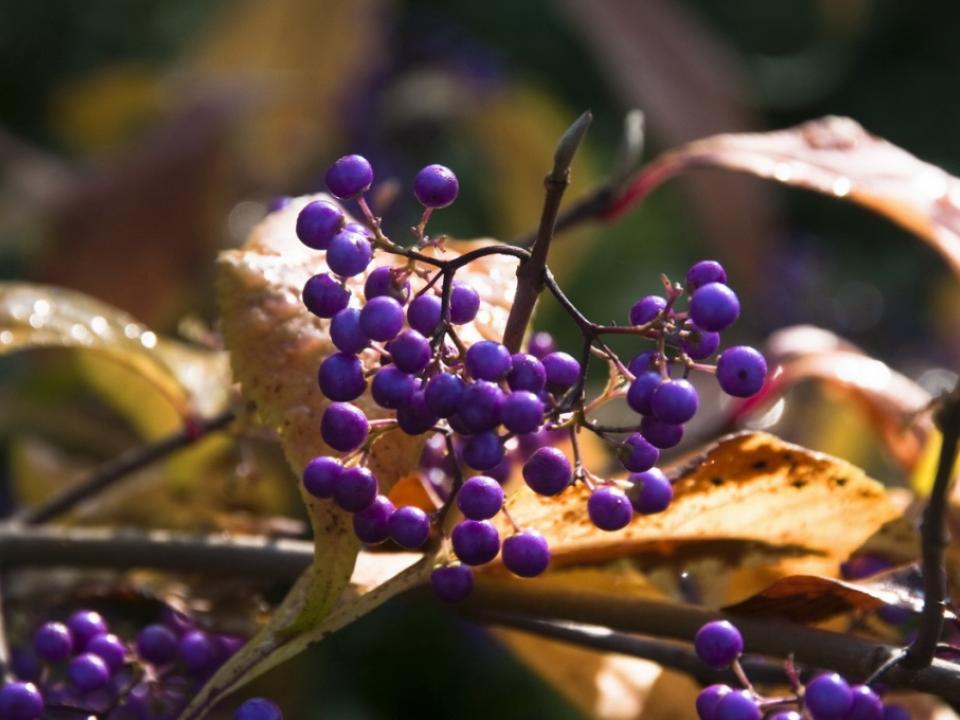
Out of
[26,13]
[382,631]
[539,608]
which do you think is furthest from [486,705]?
[26,13]

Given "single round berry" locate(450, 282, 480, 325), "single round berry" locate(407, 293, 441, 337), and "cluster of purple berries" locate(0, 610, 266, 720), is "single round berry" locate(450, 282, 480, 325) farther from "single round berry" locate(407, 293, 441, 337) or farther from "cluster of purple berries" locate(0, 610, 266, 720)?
"cluster of purple berries" locate(0, 610, 266, 720)

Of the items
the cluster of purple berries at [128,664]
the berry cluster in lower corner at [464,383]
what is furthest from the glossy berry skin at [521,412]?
the cluster of purple berries at [128,664]

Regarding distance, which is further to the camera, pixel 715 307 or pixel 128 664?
pixel 128 664

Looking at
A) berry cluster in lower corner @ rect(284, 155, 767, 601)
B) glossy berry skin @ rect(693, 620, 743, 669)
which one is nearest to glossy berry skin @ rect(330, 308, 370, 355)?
berry cluster in lower corner @ rect(284, 155, 767, 601)

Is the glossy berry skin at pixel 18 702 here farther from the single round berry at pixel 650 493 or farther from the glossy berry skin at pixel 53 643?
the single round berry at pixel 650 493

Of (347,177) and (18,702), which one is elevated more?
(347,177)

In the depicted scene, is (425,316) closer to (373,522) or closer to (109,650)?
(373,522)

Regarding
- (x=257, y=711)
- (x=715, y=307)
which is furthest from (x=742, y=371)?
(x=257, y=711)
